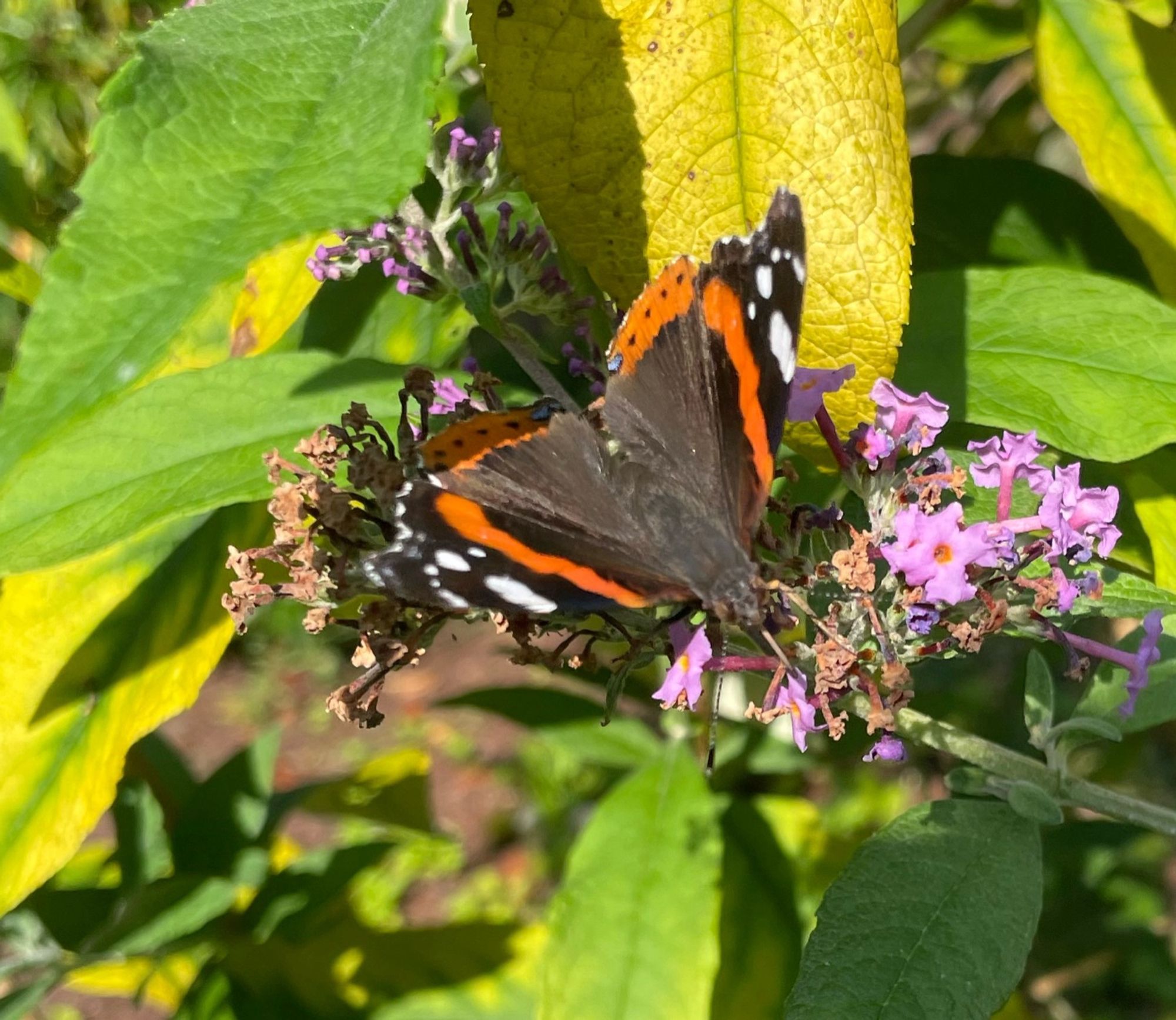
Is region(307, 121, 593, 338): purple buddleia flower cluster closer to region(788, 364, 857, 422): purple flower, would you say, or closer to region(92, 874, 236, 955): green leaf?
region(788, 364, 857, 422): purple flower

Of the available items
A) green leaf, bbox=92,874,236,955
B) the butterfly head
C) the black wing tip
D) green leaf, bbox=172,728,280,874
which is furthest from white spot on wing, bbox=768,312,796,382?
green leaf, bbox=172,728,280,874

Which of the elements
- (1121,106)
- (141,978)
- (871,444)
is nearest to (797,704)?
(871,444)

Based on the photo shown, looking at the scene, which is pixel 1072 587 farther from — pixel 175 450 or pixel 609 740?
pixel 609 740

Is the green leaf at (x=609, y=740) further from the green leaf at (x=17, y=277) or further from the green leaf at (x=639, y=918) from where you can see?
the green leaf at (x=17, y=277)

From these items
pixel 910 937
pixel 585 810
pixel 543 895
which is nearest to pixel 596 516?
pixel 910 937

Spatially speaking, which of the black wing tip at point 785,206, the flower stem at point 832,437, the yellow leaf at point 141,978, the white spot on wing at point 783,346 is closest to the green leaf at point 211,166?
the black wing tip at point 785,206

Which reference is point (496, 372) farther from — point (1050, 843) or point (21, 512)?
point (1050, 843)
